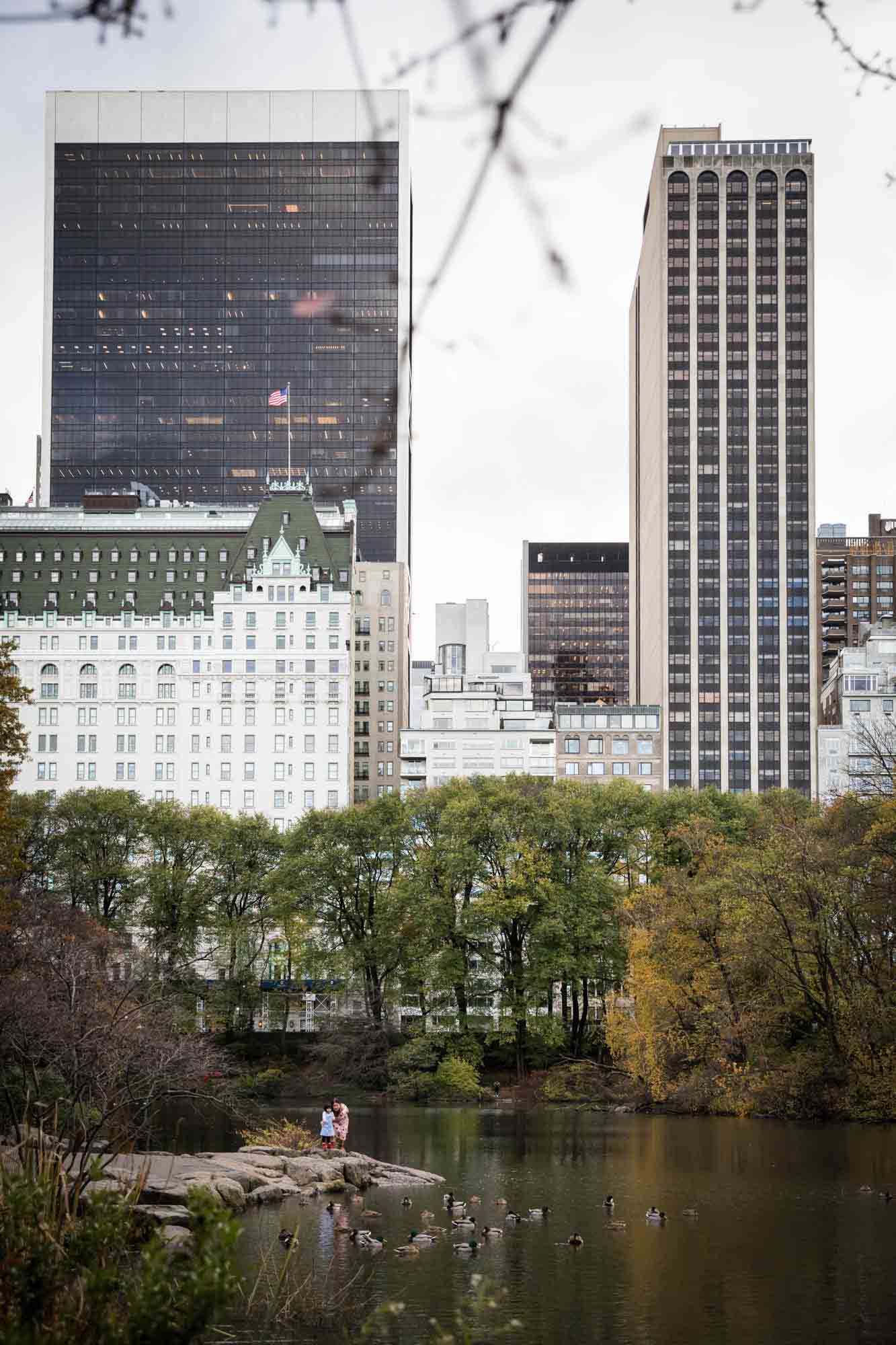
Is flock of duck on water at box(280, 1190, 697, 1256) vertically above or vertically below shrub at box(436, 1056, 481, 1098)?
above

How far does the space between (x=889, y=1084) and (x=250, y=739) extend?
10009cm

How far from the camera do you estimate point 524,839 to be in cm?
9056

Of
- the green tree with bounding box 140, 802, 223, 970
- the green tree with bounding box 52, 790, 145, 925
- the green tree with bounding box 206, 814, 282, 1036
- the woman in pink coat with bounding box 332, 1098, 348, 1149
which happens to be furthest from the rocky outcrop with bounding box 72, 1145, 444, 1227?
the green tree with bounding box 52, 790, 145, 925

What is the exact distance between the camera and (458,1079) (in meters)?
82.2

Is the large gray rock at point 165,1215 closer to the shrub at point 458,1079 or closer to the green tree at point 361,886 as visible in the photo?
the shrub at point 458,1079

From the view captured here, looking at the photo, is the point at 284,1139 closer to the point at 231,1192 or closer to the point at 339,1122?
the point at 339,1122

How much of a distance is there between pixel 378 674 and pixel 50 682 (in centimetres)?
4118

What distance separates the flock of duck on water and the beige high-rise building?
12921 cm

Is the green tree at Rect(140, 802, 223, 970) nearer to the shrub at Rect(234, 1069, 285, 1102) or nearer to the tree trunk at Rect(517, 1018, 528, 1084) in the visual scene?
the shrub at Rect(234, 1069, 285, 1102)

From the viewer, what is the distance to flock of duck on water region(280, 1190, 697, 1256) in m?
33.5

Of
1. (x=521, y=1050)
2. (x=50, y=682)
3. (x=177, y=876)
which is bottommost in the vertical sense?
(x=521, y=1050)

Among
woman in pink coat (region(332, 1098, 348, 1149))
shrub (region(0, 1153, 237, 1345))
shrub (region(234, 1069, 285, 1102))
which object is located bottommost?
shrub (region(234, 1069, 285, 1102))

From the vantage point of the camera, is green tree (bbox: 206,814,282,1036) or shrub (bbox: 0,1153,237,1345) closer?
shrub (bbox: 0,1153,237,1345)

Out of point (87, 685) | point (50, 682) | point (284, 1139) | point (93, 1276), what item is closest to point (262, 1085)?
point (284, 1139)
